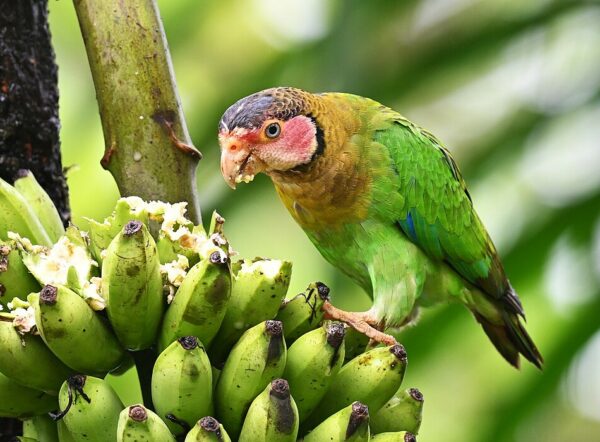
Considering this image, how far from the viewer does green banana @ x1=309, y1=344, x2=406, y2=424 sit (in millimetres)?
2117

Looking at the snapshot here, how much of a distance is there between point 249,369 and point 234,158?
1.36 meters

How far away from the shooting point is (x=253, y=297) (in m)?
2.06

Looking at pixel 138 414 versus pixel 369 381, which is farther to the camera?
pixel 369 381

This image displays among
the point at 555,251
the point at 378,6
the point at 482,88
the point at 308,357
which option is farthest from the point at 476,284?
the point at 308,357

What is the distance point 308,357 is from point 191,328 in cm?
28

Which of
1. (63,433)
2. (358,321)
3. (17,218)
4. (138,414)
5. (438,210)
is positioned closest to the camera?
(138,414)

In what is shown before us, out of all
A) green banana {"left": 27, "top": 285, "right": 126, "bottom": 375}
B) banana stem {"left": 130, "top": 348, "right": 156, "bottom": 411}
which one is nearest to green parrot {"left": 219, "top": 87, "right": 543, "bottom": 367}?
banana stem {"left": 130, "top": 348, "right": 156, "bottom": 411}

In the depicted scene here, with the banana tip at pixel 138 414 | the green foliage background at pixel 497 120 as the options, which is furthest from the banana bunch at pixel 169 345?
the green foliage background at pixel 497 120

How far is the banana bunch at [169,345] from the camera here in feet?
6.03

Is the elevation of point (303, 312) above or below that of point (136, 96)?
below

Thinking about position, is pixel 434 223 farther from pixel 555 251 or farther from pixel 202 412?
pixel 202 412

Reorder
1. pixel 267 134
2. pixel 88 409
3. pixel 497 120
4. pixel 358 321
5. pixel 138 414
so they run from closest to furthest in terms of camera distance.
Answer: pixel 138 414 → pixel 88 409 → pixel 358 321 → pixel 267 134 → pixel 497 120

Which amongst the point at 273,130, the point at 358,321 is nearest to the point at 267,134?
the point at 273,130

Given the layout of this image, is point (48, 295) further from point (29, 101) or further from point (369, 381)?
point (29, 101)
